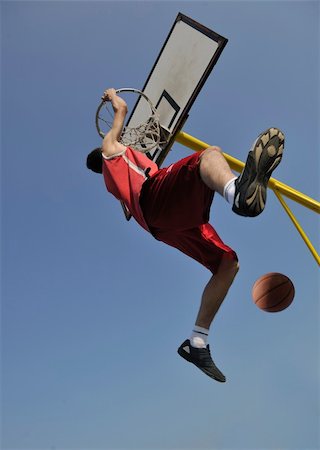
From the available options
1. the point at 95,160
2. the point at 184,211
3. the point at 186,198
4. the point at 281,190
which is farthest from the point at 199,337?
the point at 281,190

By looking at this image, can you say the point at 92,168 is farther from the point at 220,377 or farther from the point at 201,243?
the point at 220,377

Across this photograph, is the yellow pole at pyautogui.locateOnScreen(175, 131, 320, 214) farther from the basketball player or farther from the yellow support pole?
the basketball player

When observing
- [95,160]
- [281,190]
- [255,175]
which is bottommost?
[95,160]

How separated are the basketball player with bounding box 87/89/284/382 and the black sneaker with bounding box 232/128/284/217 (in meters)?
0.02

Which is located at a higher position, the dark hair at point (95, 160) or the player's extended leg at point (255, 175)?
the player's extended leg at point (255, 175)

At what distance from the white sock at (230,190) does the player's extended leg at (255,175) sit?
0.12ft

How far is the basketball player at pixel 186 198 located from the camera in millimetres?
4570

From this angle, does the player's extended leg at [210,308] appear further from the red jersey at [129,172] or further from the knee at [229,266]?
the red jersey at [129,172]

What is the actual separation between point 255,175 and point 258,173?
0.12ft

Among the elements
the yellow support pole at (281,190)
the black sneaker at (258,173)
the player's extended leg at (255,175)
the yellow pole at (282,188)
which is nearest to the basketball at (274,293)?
the yellow support pole at (281,190)

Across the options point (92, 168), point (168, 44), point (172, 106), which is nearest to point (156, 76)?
point (168, 44)

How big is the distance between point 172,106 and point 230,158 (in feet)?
3.09

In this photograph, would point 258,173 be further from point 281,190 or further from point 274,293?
point 274,293

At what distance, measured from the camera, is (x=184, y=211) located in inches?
200
